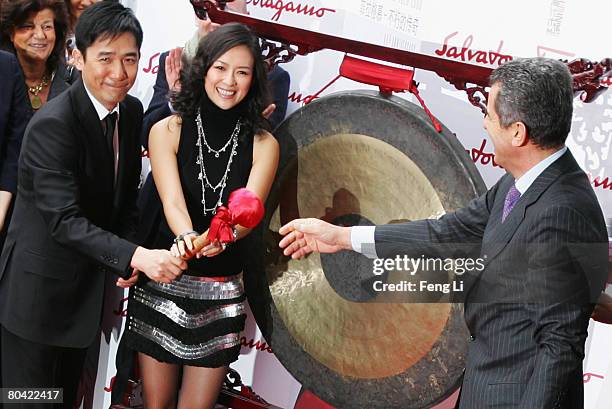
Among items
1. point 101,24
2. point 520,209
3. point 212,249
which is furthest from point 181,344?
point 520,209

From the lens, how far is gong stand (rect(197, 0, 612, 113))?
90.3 inches

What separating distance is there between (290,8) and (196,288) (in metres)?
1.04

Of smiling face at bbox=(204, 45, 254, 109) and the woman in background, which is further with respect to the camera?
the woman in background

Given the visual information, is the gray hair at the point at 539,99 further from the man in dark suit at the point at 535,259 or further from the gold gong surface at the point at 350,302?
the gold gong surface at the point at 350,302

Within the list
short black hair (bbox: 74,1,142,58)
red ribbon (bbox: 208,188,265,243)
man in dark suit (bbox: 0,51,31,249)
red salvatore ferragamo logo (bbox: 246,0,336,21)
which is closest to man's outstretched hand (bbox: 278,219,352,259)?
red ribbon (bbox: 208,188,265,243)

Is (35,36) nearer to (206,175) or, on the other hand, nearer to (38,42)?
(38,42)

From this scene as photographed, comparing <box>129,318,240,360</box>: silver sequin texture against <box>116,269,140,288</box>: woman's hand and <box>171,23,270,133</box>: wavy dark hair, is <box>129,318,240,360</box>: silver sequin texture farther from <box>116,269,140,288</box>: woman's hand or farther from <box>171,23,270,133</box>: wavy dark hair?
<box>171,23,270,133</box>: wavy dark hair

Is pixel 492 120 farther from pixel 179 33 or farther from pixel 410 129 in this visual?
pixel 179 33

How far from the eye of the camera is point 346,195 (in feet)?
8.73

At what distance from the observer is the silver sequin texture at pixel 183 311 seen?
259 cm

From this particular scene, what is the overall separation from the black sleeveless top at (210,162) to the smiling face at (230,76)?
0.17 ft

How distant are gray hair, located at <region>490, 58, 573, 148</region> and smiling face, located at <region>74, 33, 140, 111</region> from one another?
1073 mm

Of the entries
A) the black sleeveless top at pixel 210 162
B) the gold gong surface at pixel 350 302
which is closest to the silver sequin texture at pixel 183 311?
the black sleeveless top at pixel 210 162

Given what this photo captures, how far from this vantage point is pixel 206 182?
2.57 metres
